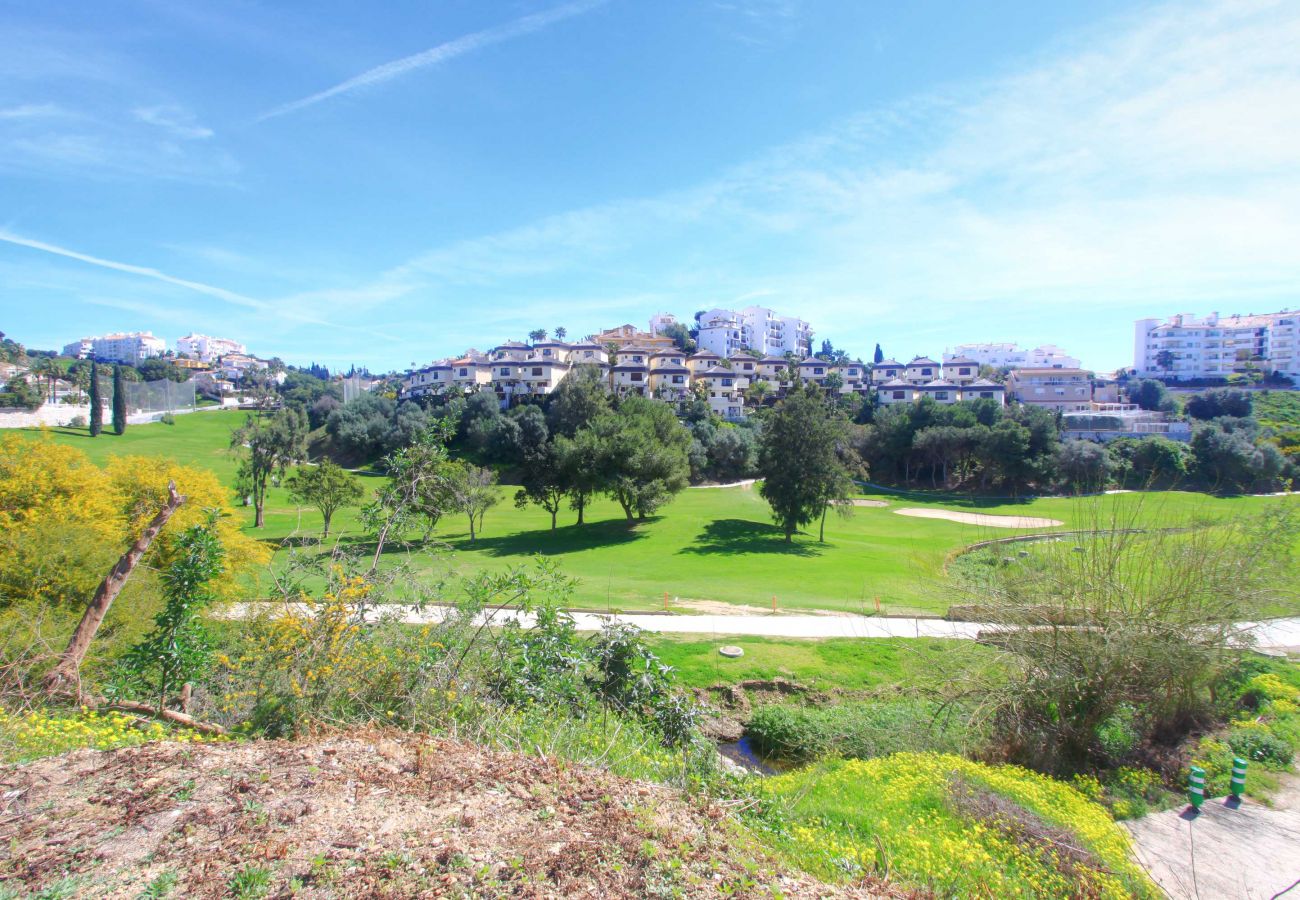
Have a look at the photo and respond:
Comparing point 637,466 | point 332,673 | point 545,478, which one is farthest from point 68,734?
point 545,478

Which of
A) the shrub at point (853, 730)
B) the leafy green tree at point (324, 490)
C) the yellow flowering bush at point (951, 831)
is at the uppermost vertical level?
the leafy green tree at point (324, 490)

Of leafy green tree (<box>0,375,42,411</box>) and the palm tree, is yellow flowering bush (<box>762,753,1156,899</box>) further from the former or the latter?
the palm tree

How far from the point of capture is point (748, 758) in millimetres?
13102

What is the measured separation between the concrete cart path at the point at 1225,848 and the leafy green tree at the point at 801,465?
24702 mm

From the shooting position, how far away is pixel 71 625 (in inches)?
438

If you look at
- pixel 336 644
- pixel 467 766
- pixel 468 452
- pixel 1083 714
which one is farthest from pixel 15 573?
pixel 468 452

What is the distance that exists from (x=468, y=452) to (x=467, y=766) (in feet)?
210

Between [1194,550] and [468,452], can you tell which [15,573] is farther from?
[468,452]

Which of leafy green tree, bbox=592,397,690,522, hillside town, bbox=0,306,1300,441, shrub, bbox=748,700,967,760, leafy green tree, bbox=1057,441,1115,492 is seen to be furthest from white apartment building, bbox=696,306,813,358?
shrub, bbox=748,700,967,760

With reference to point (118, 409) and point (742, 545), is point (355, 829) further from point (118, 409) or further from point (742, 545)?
point (118, 409)

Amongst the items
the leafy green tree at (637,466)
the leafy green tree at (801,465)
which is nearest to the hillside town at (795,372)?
the leafy green tree at (637,466)

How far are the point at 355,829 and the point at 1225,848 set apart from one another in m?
12.3

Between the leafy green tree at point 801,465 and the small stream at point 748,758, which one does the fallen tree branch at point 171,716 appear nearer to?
the small stream at point 748,758

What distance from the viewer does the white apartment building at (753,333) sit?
121 meters
